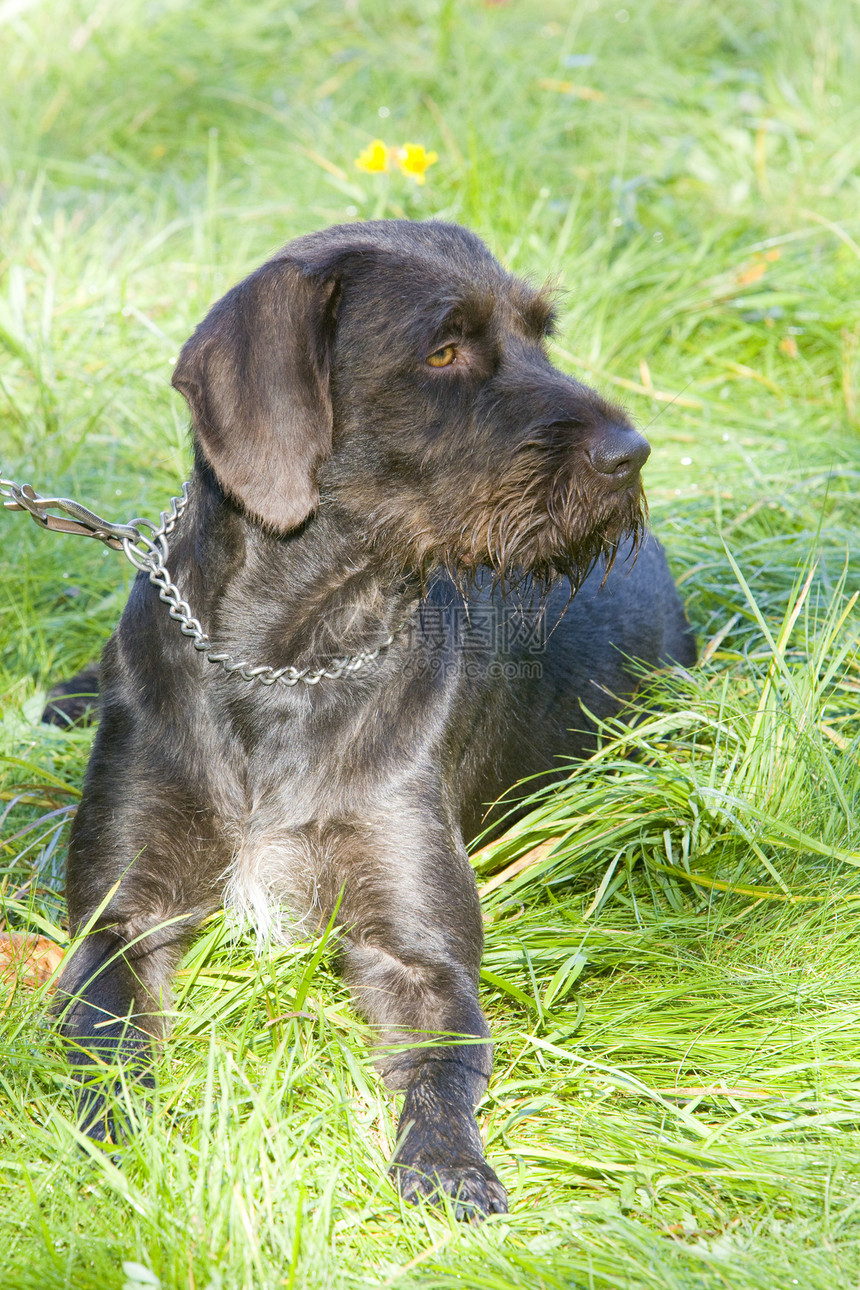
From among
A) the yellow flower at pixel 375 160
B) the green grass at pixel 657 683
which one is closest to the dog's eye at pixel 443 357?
the green grass at pixel 657 683

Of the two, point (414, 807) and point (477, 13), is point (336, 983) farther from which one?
point (477, 13)

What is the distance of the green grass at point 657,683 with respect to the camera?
192cm

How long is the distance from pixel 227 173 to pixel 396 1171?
18.3 ft

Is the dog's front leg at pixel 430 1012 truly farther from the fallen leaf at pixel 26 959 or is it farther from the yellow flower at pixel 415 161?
the yellow flower at pixel 415 161

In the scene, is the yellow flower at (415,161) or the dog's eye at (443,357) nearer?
the dog's eye at (443,357)

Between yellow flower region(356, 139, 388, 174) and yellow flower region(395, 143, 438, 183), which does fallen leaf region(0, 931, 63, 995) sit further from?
yellow flower region(356, 139, 388, 174)

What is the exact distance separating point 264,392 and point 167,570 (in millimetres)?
515

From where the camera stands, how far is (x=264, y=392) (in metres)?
2.42

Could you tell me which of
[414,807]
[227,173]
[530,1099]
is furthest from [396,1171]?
[227,173]

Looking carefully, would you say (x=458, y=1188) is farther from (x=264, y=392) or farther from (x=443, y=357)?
(x=443, y=357)

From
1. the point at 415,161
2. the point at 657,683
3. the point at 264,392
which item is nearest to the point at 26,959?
the point at 264,392

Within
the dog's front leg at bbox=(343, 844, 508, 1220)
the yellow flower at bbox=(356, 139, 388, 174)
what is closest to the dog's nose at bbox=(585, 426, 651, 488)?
the dog's front leg at bbox=(343, 844, 508, 1220)

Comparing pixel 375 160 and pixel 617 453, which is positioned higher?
pixel 375 160

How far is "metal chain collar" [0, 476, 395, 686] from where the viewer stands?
8.61 feet
